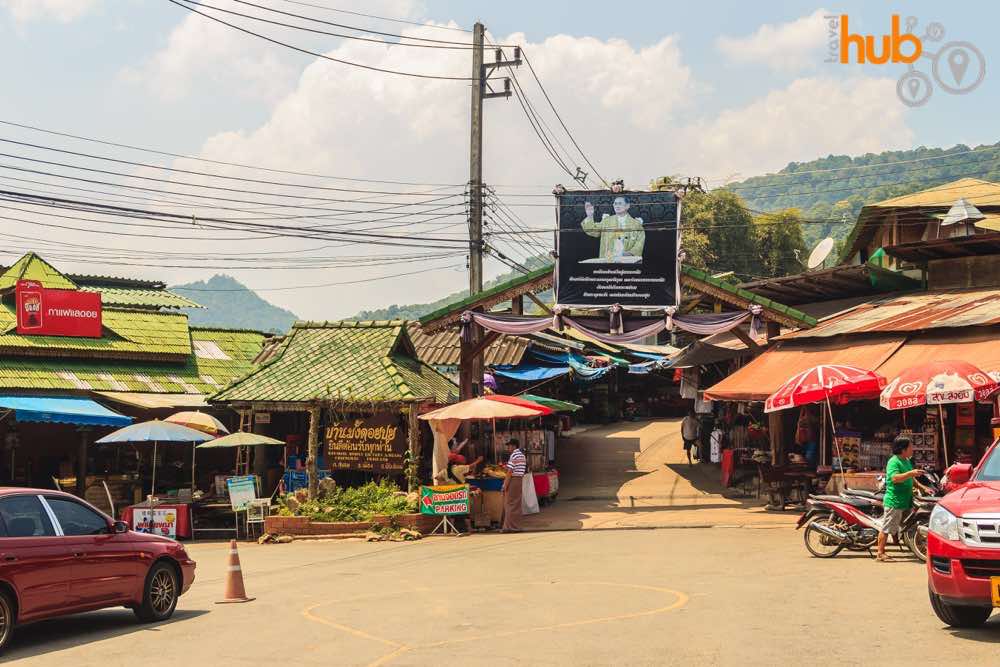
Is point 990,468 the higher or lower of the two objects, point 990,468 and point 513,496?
the higher

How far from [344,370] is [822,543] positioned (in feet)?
44.5

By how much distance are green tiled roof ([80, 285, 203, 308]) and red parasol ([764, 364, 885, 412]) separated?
1043 inches

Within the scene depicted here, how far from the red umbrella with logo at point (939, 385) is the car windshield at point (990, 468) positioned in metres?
7.92

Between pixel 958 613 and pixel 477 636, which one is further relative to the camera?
pixel 477 636

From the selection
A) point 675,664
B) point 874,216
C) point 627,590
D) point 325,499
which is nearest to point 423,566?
point 627,590

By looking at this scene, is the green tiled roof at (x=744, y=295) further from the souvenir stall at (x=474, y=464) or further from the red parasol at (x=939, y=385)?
the red parasol at (x=939, y=385)

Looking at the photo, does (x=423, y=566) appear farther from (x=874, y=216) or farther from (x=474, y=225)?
(x=874, y=216)

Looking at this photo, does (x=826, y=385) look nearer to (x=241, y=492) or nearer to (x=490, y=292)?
(x=490, y=292)

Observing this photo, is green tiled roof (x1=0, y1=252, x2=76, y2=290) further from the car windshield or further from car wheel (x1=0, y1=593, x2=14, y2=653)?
the car windshield

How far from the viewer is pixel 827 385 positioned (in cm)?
2067

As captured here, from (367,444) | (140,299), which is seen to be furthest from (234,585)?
(140,299)

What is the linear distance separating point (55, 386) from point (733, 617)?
75.8ft

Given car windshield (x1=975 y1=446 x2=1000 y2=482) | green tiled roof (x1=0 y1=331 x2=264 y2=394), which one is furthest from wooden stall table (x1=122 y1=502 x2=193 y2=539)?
car windshield (x1=975 y1=446 x2=1000 y2=482)

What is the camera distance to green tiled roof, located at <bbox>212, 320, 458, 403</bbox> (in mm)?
25078
